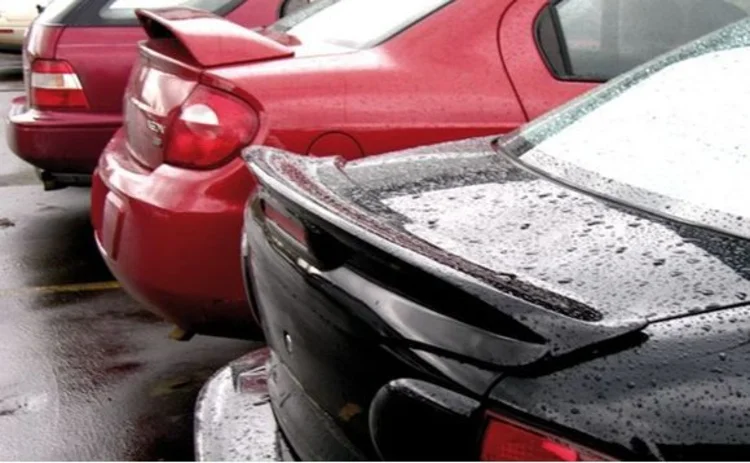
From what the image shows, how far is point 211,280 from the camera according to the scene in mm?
3578

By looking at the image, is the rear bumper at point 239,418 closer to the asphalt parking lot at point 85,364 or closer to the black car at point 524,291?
the black car at point 524,291

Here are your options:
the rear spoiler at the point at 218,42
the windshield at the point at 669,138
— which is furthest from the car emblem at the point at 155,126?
the windshield at the point at 669,138

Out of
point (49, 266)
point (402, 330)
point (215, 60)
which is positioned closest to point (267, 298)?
point (402, 330)

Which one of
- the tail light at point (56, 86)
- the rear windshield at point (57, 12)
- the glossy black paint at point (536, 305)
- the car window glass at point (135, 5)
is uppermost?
the glossy black paint at point (536, 305)

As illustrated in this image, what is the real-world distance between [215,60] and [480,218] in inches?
65.9

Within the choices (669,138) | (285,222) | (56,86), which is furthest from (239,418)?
→ (56,86)

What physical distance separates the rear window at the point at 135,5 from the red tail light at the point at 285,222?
3.67m

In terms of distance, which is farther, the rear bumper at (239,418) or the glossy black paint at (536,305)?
the rear bumper at (239,418)

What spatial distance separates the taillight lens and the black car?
89 centimetres

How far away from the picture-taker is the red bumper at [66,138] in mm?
5953

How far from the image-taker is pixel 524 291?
1.85m

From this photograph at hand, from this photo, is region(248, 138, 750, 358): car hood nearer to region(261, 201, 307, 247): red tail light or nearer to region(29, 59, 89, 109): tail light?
region(261, 201, 307, 247): red tail light

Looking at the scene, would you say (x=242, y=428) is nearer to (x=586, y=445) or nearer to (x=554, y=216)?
(x=554, y=216)

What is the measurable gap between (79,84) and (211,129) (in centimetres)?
260
